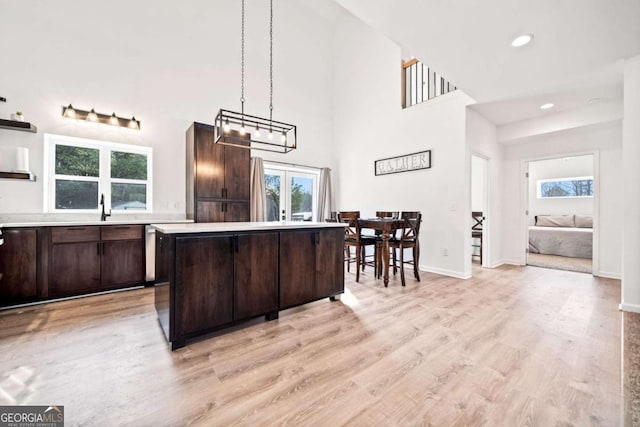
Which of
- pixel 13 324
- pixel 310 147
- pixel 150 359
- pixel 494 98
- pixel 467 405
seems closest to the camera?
pixel 467 405

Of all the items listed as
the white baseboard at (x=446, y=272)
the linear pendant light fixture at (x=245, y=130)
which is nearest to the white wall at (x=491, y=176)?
the white baseboard at (x=446, y=272)

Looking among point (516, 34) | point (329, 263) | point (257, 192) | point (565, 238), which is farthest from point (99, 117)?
point (565, 238)

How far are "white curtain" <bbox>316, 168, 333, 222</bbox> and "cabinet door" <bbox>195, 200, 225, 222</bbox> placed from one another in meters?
2.48

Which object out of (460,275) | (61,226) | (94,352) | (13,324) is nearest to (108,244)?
(61,226)

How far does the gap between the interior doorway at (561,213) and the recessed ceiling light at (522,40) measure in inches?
140

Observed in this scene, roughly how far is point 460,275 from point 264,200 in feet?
11.9

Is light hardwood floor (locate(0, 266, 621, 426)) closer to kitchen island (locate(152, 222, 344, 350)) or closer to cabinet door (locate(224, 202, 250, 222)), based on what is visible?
kitchen island (locate(152, 222, 344, 350))

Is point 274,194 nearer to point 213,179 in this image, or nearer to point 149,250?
point 213,179

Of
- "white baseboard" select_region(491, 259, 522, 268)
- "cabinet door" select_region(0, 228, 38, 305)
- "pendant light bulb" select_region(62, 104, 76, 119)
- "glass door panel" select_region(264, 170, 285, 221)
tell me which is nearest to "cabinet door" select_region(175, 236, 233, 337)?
"cabinet door" select_region(0, 228, 38, 305)

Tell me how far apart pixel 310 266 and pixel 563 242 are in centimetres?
613

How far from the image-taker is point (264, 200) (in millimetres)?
5047

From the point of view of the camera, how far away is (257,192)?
498cm

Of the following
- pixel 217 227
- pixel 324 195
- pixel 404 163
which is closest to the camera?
pixel 217 227

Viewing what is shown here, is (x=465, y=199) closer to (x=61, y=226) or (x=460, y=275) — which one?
(x=460, y=275)
